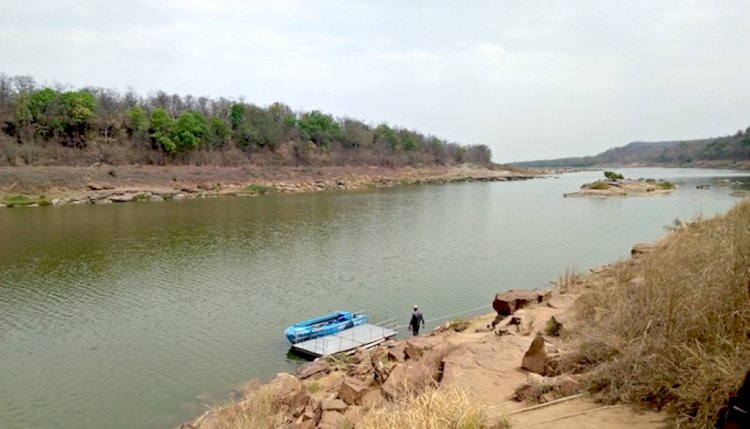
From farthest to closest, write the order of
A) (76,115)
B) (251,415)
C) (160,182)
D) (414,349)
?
(76,115)
(160,182)
(414,349)
(251,415)

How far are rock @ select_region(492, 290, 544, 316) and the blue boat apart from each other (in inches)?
187

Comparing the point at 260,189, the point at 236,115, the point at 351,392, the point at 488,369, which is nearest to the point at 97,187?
the point at 260,189

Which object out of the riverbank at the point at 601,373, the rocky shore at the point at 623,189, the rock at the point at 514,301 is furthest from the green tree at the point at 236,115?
the riverbank at the point at 601,373

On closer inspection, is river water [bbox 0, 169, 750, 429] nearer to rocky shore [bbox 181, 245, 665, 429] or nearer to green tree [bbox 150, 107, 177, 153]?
rocky shore [bbox 181, 245, 665, 429]

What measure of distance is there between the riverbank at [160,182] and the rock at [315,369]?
5462cm

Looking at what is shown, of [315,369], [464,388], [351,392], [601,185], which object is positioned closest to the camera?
[464,388]

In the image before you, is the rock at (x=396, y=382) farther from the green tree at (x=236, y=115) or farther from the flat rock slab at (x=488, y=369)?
the green tree at (x=236, y=115)

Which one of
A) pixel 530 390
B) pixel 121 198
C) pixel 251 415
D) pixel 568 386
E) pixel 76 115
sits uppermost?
pixel 76 115

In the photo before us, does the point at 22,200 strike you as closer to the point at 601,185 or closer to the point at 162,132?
the point at 162,132

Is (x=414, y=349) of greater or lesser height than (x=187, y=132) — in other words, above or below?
below

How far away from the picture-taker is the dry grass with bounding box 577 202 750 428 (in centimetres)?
446

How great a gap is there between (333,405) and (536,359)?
3.36 meters

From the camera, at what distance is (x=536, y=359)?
761 centimetres

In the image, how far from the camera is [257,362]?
47.2 feet
